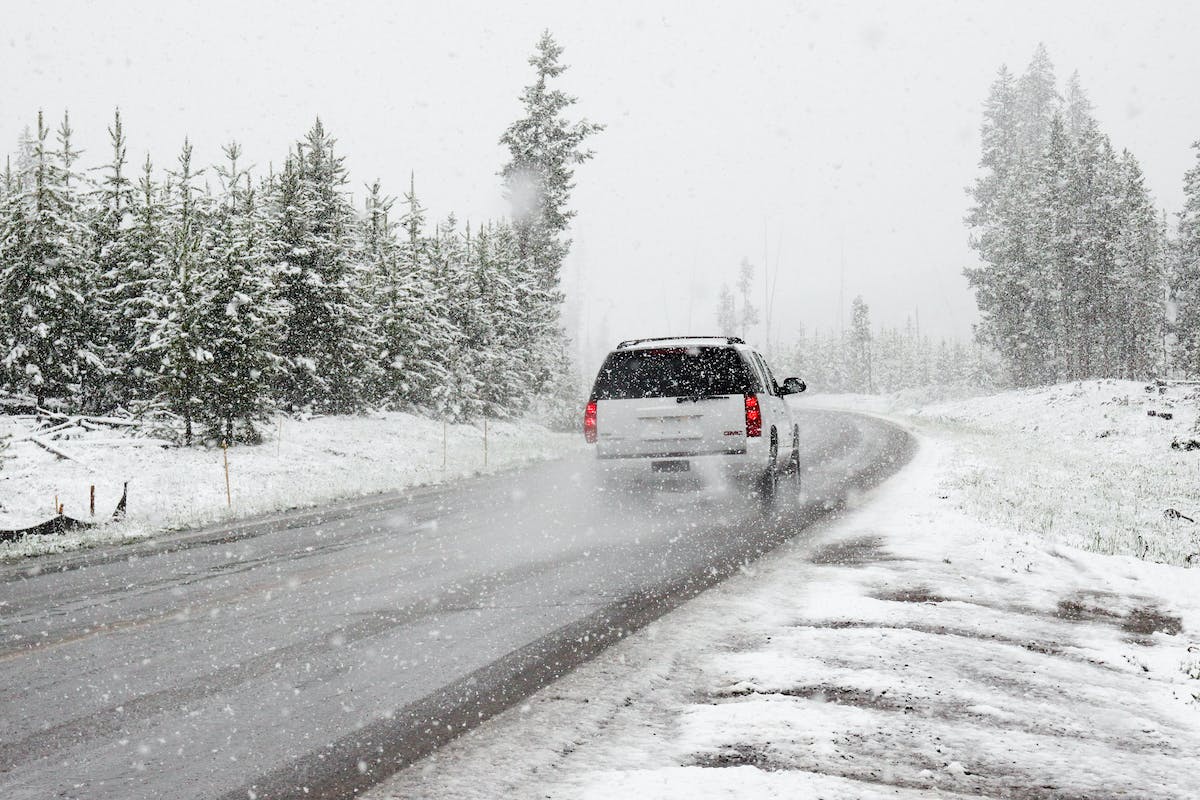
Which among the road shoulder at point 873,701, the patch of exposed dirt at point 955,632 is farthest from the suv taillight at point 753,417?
the patch of exposed dirt at point 955,632

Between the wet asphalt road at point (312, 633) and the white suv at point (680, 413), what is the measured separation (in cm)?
66

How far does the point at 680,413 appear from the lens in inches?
440

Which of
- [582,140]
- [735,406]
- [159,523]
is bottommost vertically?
[159,523]

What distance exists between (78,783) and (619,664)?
2.68 metres

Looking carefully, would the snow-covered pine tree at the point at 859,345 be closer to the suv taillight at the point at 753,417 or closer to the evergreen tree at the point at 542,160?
the evergreen tree at the point at 542,160

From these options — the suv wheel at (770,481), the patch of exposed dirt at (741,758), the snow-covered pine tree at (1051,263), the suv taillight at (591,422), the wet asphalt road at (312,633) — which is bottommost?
the wet asphalt road at (312,633)

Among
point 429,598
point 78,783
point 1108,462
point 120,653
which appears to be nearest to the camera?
point 78,783

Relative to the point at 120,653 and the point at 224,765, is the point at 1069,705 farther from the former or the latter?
the point at 120,653

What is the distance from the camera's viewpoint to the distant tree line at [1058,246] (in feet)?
151

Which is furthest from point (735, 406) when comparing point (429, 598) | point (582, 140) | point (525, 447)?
point (582, 140)

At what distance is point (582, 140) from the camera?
1578 inches

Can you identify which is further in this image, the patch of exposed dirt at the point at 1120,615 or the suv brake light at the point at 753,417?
the suv brake light at the point at 753,417

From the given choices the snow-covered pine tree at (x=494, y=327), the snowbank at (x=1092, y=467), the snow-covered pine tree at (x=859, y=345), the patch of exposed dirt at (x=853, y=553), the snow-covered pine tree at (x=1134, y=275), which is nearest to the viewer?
the patch of exposed dirt at (x=853, y=553)

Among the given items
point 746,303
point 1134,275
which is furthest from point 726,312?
point 1134,275
